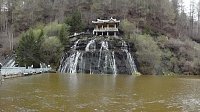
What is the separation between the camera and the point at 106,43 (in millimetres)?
65625

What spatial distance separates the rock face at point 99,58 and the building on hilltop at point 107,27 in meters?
9.99

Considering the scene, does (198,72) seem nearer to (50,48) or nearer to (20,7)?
(50,48)

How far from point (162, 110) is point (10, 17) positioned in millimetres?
83605

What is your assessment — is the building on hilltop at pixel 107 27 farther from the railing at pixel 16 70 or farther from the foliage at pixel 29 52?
the railing at pixel 16 70

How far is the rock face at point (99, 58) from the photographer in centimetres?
6022

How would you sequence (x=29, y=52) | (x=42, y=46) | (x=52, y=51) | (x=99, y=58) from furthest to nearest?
(x=52, y=51)
(x=42, y=46)
(x=99, y=58)
(x=29, y=52)

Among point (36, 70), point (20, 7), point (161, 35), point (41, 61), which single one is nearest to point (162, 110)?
point (36, 70)

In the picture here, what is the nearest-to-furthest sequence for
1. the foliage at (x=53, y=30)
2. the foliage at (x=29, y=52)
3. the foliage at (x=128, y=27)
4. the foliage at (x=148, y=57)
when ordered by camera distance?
the foliage at (x=29, y=52), the foliage at (x=148, y=57), the foliage at (x=53, y=30), the foliage at (x=128, y=27)

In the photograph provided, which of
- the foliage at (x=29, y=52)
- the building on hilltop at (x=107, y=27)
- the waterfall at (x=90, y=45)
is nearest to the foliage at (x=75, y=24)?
the building on hilltop at (x=107, y=27)

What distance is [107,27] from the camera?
256 feet

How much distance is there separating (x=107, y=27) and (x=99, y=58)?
58.6ft

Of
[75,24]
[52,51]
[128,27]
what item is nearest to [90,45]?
[52,51]

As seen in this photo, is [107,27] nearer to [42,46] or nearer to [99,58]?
[99,58]

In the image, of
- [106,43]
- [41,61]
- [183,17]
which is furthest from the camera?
[183,17]
